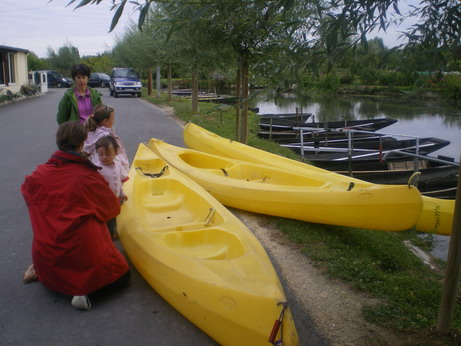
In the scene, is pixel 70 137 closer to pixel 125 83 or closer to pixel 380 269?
pixel 380 269

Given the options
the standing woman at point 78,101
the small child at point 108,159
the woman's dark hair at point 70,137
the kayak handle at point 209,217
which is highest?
the standing woman at point 78,101

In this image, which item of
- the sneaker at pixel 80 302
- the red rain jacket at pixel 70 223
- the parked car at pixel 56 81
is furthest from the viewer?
the parked car at pixel 56 81

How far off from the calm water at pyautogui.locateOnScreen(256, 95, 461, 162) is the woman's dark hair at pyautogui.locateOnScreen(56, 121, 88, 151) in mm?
13432

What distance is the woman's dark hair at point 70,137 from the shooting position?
129 inches

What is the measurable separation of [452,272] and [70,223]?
9.00 feet

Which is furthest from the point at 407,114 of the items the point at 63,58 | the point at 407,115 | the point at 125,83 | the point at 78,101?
the point at 63,58

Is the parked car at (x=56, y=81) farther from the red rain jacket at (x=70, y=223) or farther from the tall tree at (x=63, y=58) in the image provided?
the red rain jacket at (x=70, y=223)

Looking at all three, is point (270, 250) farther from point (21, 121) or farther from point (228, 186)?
point (21, 121)

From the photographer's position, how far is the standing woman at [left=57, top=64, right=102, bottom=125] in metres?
4.91

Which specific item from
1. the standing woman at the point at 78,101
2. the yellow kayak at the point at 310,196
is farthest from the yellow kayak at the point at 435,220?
the standing woman at the point at 78,101

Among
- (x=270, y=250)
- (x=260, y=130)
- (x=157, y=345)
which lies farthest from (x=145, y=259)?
(x=260, y=130)

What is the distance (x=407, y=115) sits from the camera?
27219mm

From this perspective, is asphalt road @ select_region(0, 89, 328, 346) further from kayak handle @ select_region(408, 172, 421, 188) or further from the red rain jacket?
kayak handle @ select_region(408, 172, 421, 188)

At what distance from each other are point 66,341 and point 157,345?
648 mm
